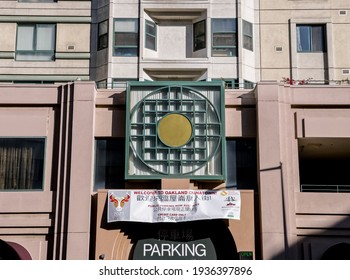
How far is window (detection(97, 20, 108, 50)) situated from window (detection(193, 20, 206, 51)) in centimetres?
409

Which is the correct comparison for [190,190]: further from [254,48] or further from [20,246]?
[254,48]

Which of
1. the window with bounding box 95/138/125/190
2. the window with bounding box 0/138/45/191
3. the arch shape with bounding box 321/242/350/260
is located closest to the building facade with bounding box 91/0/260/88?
the window with bounding box 95/138/125/190

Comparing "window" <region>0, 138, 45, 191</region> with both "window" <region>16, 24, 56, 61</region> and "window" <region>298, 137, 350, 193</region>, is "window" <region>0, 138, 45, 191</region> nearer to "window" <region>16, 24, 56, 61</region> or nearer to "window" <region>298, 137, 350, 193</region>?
"window" <region>16, 24, 56, 61</region>

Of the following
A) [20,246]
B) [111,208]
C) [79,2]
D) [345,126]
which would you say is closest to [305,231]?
[345,126]

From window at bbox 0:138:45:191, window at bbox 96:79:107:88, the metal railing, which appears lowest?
the metal railing

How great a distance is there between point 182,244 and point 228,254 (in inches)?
66.5

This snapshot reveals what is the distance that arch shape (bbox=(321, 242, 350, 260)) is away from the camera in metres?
21.3

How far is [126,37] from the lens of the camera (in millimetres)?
28344

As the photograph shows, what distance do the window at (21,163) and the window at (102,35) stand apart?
23.5 ft

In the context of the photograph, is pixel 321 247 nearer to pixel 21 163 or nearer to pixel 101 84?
pixel 21 163


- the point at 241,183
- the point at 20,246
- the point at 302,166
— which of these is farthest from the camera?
the point at 302,166

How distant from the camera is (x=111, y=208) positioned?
71.8ft

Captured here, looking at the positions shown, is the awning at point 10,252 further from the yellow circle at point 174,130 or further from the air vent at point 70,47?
the air vent at point 70,47

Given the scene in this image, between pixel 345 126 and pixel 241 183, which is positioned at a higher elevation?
pixel 345 126
